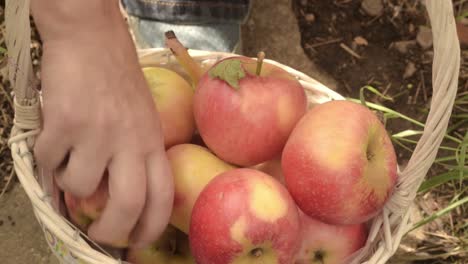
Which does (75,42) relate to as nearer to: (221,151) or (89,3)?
(89,3)

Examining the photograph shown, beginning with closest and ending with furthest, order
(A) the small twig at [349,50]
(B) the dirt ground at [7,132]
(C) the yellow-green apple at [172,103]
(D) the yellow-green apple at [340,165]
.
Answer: (D) the yellow-green apple at [340,165], (C) the yellow-green apple at [172,103], (B) the dirt ground at [7,132], (A) the small twig at [349,50]

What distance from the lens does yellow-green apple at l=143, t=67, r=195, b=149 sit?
931 mm

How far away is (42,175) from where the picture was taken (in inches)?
32.5

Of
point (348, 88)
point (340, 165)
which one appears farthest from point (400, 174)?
point (348, 88)

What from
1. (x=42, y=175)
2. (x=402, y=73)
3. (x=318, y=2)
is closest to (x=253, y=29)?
(x=318, y=2)

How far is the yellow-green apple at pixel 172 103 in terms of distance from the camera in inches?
36.6

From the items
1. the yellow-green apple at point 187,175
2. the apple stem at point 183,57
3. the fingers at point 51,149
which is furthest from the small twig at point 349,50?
the fingers at point 51,149

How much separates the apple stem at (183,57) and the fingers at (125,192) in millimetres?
263

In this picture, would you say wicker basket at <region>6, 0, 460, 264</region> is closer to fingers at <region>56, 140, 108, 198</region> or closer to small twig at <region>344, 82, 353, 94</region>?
fingers at <region>56, 140, 108, 198</region>

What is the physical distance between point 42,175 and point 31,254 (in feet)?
1.44

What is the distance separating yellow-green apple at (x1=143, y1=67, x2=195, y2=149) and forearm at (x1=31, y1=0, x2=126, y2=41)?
0.72 ft

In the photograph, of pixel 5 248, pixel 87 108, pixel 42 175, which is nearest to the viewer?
pixel 87 108

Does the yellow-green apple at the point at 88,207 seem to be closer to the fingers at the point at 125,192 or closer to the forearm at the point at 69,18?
the fingers at the point at 125,192

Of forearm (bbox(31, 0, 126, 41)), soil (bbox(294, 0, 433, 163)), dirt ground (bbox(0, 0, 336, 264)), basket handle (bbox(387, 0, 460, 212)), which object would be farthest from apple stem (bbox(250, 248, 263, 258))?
soil (bbox(294, 0, 433, 163))
